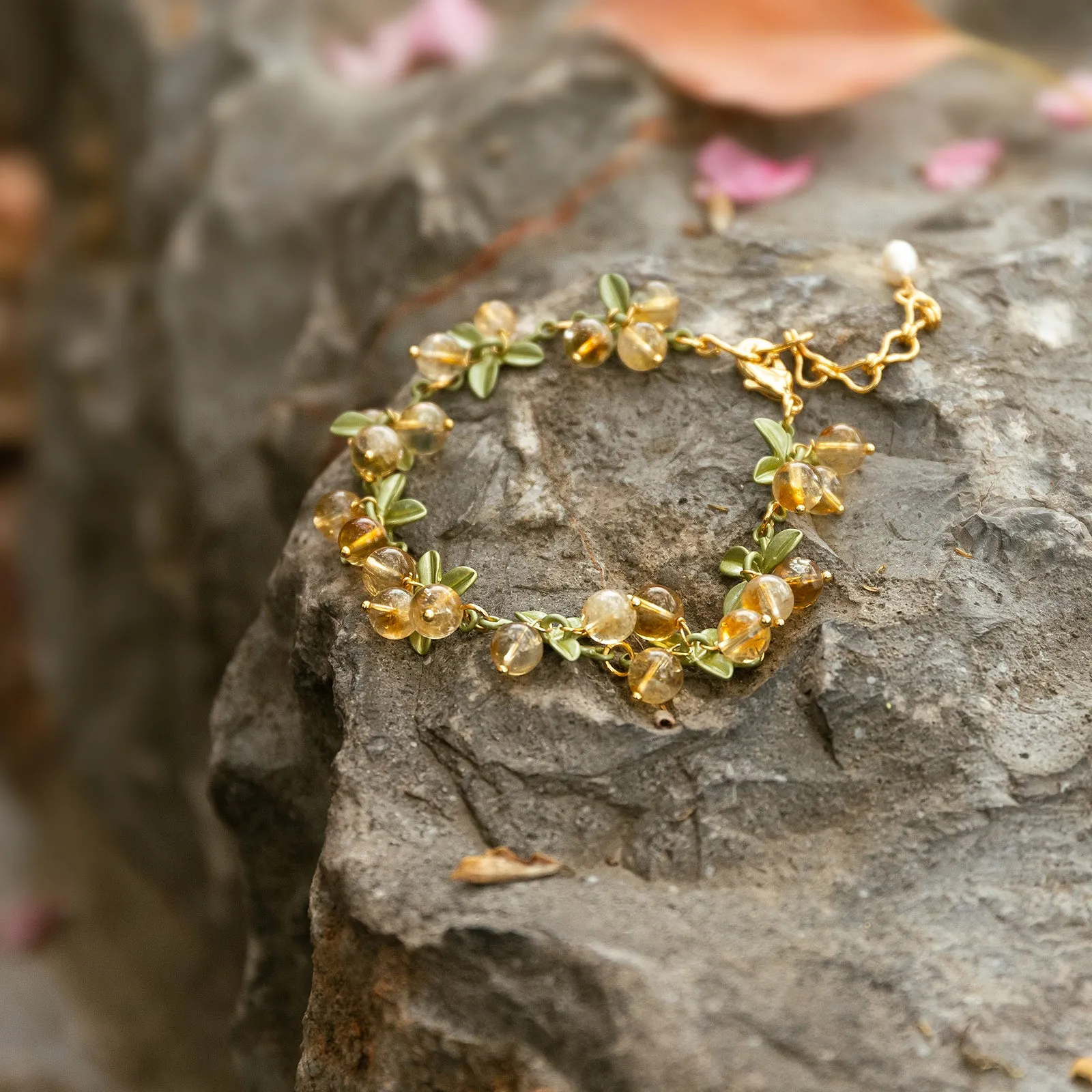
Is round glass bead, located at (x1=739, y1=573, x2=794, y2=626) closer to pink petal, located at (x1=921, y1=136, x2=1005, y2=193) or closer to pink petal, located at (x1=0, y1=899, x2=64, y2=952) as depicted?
pink petal, located at (x1=921, y1=136, x2=1005, y2=193)

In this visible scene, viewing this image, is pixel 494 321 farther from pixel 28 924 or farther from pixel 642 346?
pixel 28 924

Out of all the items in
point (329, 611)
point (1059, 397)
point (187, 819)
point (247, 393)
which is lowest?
point (187, 819)

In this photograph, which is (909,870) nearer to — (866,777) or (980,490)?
(866,777)

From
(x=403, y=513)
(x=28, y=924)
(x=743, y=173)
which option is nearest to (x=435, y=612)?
(x=403, y=513)

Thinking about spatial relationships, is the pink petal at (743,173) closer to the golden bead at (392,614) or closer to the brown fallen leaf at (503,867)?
the golden bead at (392,614)

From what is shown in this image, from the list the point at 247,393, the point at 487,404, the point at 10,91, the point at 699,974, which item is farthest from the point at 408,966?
the point at 10,91

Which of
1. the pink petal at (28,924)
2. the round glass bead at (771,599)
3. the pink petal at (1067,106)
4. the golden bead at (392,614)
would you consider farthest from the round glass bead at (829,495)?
the pink petal at (28,924)
